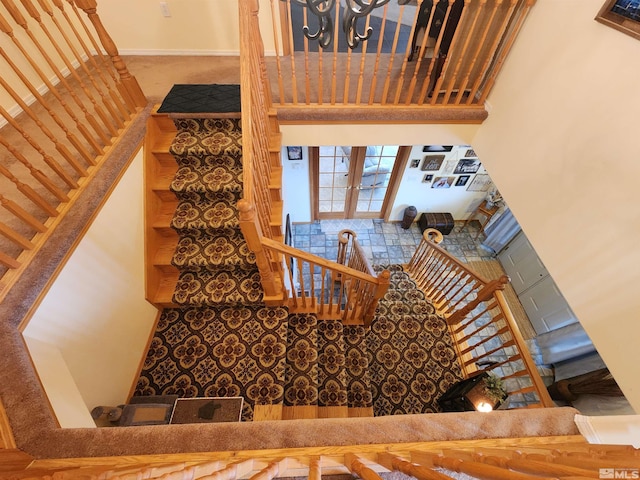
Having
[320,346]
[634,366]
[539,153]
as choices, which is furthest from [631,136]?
[320,346]

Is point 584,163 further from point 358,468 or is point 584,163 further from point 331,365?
point 331,365

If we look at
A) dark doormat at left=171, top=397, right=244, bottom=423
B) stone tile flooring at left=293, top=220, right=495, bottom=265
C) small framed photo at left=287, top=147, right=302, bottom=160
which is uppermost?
small framed photo at left=287, top=147, right=302, bottom=160

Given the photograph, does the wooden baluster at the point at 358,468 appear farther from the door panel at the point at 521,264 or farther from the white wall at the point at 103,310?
the door panel at the point at 521,264

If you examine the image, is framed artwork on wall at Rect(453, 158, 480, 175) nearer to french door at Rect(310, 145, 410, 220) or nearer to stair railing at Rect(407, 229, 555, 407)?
french door at Rect(310, 145, 410, 220)

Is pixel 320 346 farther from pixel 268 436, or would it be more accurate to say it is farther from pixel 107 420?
pixel 107 420

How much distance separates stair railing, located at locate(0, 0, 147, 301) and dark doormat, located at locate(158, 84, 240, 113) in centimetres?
23

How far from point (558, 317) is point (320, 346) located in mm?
3489

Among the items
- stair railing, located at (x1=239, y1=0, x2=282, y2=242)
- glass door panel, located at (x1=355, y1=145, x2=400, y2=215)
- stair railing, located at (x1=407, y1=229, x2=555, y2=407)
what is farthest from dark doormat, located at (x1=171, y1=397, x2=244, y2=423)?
glass door panel, located at (x1=355, y1=145, x2=400, y2=215)

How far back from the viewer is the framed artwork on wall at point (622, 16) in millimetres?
1244

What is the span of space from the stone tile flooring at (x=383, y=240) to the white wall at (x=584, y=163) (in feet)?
9.48

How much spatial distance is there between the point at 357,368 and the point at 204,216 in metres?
1.81

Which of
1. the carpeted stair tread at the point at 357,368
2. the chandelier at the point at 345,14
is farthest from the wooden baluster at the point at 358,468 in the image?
the chandelier at the point at 345,14

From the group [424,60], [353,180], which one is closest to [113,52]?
[424,60]

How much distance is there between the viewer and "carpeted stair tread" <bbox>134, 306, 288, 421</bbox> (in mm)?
1783
